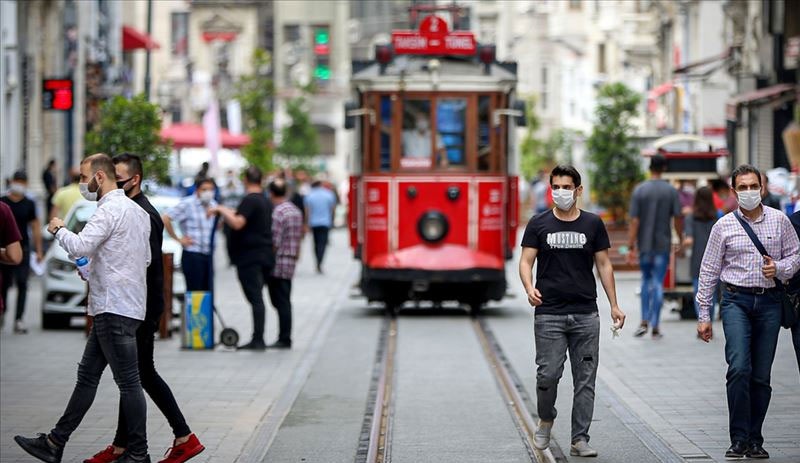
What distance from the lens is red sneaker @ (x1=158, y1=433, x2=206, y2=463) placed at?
9.92m

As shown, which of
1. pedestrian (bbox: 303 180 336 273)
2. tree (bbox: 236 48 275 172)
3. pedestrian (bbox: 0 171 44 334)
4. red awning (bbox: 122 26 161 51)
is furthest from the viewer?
tree (bbox: 236 48 275 172)

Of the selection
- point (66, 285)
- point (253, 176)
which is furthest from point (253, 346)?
point (66, 285)

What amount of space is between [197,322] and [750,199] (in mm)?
8056

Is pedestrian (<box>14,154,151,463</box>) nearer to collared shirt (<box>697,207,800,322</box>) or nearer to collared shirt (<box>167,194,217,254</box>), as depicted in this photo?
collared shirt (<box>697,207,800,322</box>)

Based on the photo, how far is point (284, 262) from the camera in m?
17.1

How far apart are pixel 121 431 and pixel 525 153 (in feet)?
193

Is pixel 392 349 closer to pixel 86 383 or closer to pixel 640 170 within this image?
pixel 86 383

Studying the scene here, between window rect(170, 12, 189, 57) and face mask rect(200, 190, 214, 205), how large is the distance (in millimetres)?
54308

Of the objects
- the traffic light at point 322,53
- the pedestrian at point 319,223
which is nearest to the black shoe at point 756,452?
the pedestrian at point 319,223

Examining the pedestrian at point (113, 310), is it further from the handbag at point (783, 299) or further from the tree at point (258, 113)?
the tree at point (258, 113)

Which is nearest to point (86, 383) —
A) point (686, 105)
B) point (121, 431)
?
point (121, 431)

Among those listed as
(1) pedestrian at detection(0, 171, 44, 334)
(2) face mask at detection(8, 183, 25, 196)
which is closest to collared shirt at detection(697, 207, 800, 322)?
(1) pedestrian at detection(0, 171, 44, 334)

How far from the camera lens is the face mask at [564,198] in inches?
396

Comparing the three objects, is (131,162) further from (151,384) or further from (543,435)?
(543,435)
